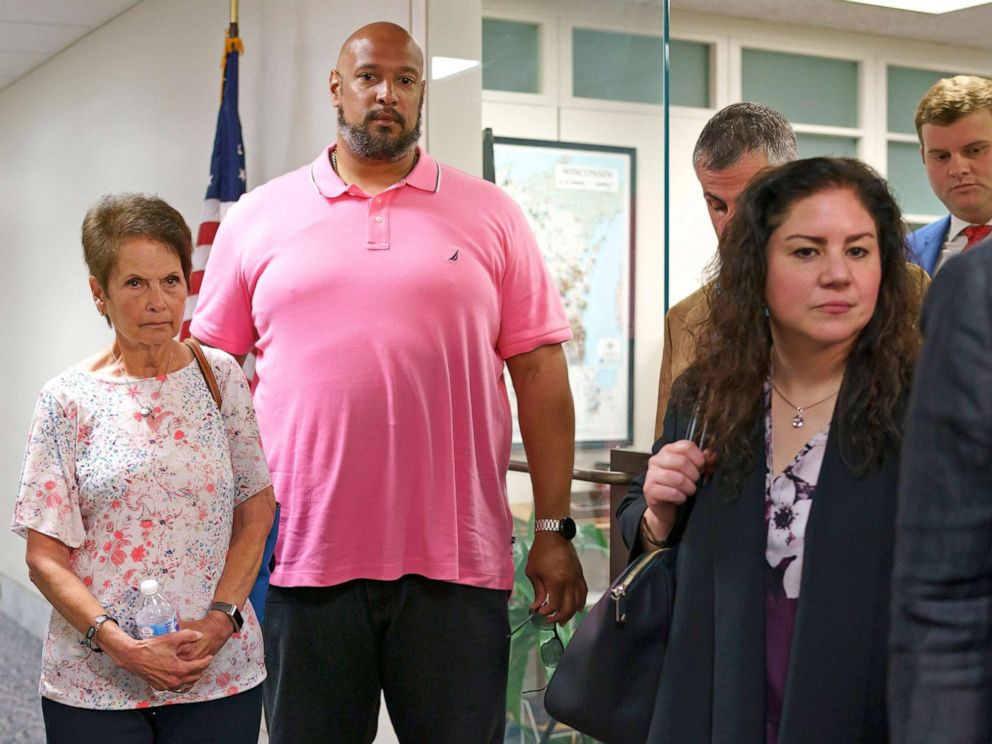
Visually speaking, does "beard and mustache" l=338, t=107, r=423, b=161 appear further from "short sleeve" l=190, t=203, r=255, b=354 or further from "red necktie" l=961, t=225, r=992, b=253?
"red necktie" l=961, t=225, r=992, b=253

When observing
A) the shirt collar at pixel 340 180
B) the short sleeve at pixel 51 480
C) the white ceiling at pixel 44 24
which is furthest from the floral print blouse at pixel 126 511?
the white ceiling at pixel 44 24

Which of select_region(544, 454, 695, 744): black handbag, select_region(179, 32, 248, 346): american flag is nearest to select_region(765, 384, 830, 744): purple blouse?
select_region(544, 454, 695, 744): black handbag

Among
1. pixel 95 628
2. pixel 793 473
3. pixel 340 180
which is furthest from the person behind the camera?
pixel 340 180

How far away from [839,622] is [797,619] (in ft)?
0.16

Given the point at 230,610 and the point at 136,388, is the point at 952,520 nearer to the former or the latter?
the point at 230,610

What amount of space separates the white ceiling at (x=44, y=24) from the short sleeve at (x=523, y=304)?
376 cm

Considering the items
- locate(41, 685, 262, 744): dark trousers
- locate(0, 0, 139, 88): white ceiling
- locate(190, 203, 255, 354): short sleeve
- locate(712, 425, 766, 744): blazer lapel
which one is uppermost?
locate(0, 0, 139, 88): white ceiling

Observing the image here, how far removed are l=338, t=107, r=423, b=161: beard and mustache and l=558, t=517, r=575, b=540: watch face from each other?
0.74m

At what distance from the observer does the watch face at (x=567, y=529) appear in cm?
230

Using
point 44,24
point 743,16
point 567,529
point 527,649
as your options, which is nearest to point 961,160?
point 567,529

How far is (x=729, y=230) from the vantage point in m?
1.67

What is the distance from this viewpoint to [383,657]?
223 centimetres

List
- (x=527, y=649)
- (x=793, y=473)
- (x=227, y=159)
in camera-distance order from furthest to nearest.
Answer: (x=227, y=159) < (x=527, y=649) < (x=793, y=473)

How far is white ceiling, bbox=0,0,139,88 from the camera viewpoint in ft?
18.0
